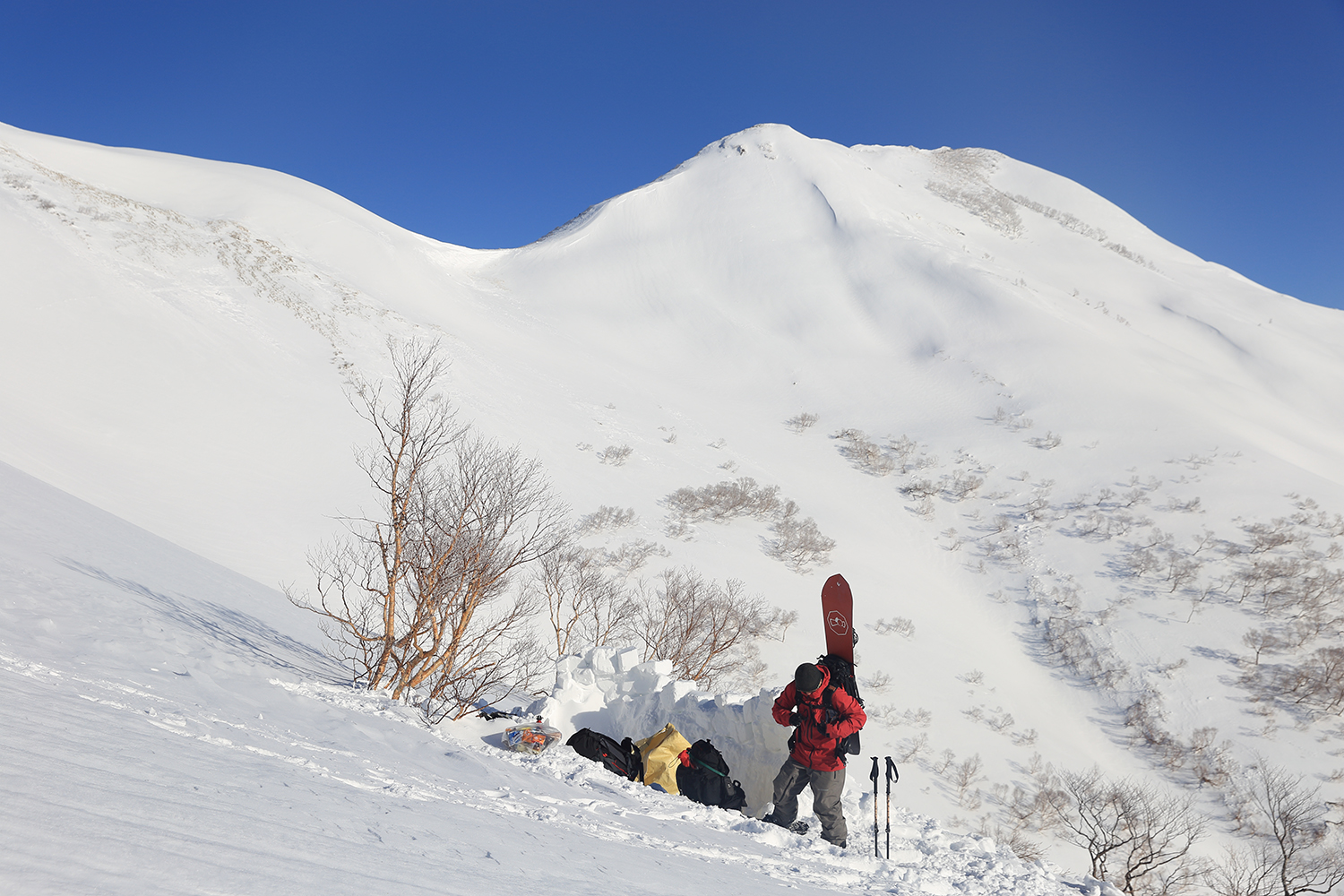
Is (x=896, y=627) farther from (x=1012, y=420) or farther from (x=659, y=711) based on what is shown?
(x=1012, y=420)

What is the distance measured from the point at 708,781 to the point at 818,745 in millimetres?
1402

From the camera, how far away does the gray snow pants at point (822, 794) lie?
21.4 ft

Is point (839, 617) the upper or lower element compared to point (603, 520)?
lower

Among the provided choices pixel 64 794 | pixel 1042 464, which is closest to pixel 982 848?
pixel 64 794

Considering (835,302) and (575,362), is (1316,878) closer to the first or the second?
(575,362)

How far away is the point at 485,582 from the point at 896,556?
751 inches

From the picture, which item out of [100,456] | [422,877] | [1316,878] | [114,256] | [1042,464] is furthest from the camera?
[1042,464]

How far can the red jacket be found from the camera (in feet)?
21.5

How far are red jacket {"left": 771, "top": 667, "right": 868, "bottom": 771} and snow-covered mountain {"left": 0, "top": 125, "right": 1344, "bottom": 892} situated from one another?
1340mm

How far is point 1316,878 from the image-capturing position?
11438mm

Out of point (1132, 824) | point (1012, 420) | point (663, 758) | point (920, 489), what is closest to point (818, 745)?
point (663, 758)

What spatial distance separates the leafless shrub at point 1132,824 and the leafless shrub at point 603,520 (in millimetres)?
14603

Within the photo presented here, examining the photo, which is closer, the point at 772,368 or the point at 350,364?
the point at 350,364

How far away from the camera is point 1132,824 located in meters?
11.4
